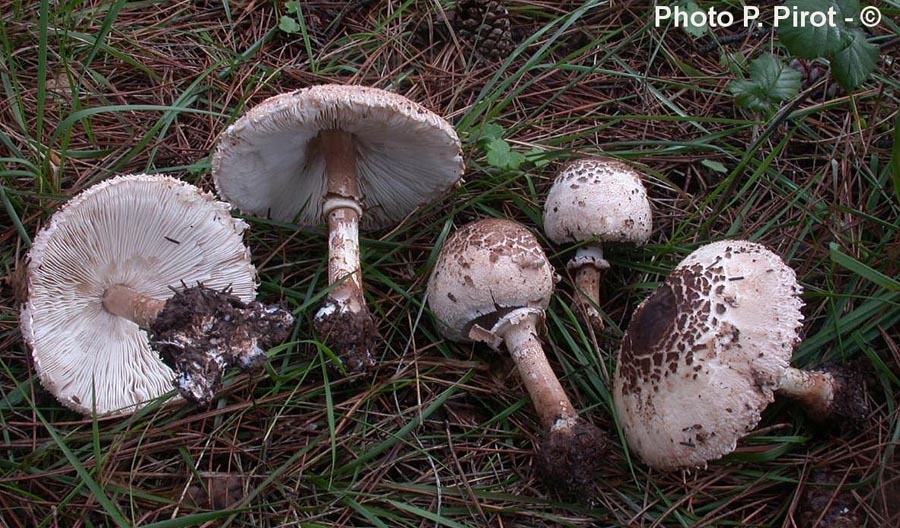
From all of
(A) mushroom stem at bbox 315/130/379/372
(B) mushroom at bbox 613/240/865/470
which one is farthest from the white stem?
(B) mushroom at bbox 613/240/865/470

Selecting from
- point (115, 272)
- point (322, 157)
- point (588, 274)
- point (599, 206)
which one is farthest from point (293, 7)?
point (588, 274)

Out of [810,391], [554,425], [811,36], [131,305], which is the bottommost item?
[554,425]

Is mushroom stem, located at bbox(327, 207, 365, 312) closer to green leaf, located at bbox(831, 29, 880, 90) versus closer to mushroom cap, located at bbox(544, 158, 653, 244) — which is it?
mushroom cap, located at bbox(544, 158, 653, 244)

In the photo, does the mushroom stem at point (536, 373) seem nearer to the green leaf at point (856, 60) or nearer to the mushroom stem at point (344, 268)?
the mushroom stem at point (344, 268)

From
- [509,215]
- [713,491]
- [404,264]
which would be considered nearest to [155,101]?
[404,264]

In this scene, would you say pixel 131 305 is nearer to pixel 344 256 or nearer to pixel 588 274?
pixel 344 256

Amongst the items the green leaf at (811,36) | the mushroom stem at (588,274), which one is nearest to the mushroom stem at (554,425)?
the mushroom stem at (588,274)
